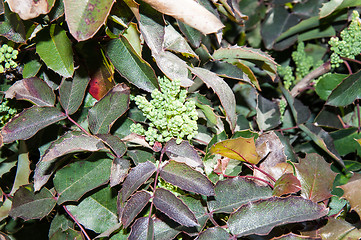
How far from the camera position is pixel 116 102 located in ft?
2.23

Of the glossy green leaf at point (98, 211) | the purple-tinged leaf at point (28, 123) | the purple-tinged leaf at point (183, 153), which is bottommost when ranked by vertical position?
the glossy green leaf at point (98, 211)

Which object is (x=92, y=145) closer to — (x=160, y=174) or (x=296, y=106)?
(x=160, y=174)

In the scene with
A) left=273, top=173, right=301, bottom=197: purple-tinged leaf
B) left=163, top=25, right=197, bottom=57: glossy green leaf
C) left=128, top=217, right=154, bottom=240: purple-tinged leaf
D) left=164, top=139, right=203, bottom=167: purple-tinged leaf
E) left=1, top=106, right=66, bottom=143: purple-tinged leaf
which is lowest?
left=128, top=217, right=154, bottom=240: purple-tinged leaf

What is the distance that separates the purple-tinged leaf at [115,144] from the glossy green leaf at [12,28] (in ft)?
0.80

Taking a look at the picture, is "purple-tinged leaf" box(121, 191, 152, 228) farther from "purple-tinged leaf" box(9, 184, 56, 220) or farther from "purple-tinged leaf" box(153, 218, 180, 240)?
"purple-tinged leaf" box(9, 184, 56, 220)

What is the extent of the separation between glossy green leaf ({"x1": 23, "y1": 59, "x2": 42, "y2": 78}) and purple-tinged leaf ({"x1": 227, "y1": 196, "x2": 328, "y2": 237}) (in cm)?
49

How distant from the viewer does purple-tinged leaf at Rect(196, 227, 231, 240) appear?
2.06ft

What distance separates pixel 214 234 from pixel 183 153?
0.54 feet

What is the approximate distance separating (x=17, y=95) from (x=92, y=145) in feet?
0.60

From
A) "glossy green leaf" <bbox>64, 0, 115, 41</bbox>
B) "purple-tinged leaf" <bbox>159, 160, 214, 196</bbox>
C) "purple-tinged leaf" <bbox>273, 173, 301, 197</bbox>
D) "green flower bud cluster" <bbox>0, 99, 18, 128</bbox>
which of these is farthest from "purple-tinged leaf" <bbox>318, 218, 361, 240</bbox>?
"green flower bud cluster" <bbox>0, 99, 18, 128</bbox>

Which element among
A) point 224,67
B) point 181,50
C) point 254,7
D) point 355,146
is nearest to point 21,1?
point 181,50

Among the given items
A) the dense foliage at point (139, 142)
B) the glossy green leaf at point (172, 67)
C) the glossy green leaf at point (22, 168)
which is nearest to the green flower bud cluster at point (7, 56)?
the dense foliage at point (139, 142)

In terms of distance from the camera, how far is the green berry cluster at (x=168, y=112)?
63 centimetres

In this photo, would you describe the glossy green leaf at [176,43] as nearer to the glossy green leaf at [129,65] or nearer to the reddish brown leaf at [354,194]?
the glossy green leaf at [129,65]
